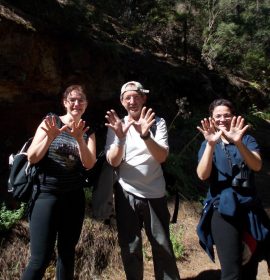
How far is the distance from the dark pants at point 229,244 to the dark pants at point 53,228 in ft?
3.87

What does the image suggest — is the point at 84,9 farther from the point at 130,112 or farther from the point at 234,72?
the point at 234,72

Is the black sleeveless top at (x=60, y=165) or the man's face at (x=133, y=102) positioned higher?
the man's face at (x=133, y=102)

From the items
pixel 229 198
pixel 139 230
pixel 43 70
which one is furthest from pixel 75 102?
pixel 43 70

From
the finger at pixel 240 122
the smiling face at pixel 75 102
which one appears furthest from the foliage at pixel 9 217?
the finger at pixel 240 122

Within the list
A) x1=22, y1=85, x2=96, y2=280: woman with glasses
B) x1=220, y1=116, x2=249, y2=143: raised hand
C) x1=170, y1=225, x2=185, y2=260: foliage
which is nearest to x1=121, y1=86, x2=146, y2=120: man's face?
x1=22, y1=85, x2=96, y2=280: woman with glasses

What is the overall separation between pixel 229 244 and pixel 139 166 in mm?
1015

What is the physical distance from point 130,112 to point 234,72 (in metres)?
16.8

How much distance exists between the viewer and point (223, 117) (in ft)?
10.7

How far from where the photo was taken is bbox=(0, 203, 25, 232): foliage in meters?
5.03

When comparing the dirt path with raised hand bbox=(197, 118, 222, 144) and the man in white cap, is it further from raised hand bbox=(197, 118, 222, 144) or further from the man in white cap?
raised hand bbox=(197, 118, 222, 144)

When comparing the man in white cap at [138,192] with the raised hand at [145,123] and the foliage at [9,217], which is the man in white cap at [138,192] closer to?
the raised hand at [145,123]

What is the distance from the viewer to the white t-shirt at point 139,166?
346 cm

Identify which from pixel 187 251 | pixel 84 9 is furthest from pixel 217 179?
pixel 84 9

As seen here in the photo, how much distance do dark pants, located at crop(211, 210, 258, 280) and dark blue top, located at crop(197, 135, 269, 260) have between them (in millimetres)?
87
